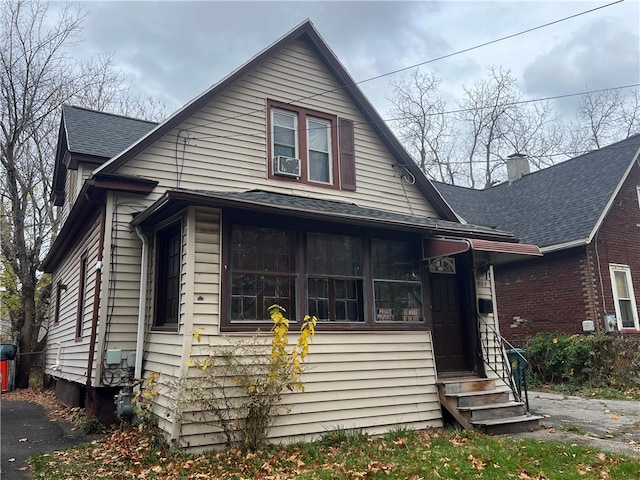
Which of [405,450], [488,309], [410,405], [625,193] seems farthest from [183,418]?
[625,193]

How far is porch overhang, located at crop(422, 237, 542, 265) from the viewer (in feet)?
25.8

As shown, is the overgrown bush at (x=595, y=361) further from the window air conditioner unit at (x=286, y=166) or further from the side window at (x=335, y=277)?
the window air conditioner unit at (x=286, y=166)

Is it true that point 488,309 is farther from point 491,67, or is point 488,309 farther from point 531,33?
point 491,67

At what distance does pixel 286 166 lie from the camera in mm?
9391

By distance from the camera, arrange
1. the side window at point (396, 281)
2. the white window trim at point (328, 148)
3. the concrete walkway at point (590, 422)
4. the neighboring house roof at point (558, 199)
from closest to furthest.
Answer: the concrete walkway at point (590, 422) → the side window at point (396, 281) → the white window trim at point (328, 148) → the neighboring house roof at point (558, 199)

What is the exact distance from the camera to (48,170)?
18922 mm

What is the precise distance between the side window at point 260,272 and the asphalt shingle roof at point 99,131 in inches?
148

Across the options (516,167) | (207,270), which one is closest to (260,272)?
(207,270)

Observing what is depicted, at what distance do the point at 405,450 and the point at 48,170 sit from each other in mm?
17783

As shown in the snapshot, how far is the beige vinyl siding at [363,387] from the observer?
6.76 meters

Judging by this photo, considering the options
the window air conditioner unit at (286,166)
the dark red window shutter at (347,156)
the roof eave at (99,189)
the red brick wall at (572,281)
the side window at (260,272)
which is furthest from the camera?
the red brick wall at (572,281)

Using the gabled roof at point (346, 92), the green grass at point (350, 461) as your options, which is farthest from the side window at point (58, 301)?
the green grass at point (350, 461)

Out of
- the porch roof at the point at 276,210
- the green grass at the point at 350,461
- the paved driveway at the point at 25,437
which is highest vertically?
the porch roof at the point at 276,210

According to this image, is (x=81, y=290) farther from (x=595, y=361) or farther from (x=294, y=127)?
(x=595, y=361)
